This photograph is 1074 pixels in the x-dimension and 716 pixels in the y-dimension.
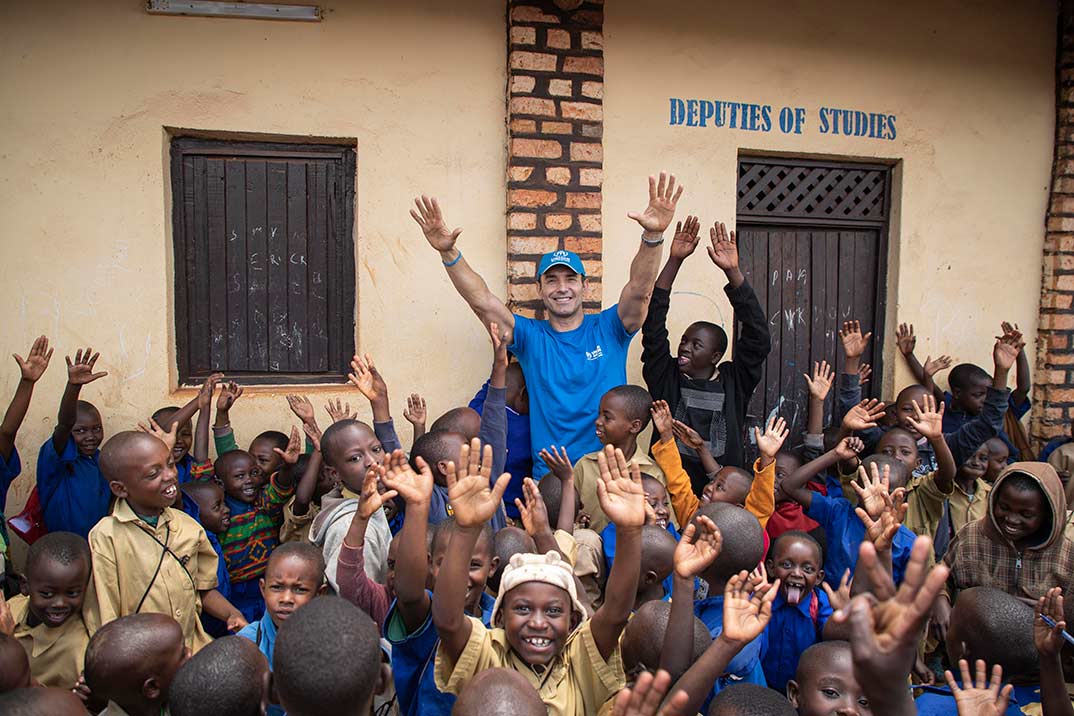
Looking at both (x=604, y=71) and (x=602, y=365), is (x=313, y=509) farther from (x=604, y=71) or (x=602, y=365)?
(x=604, y=71)

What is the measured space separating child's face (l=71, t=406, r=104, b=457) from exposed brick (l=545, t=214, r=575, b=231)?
2.38 m

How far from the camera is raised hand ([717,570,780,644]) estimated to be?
185 centimetres

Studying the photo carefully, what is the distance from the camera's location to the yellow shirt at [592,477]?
135 inches

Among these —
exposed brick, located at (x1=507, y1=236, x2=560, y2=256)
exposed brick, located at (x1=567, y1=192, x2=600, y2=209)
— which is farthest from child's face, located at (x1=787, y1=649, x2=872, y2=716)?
exposed brick, located at (x1=567, y1=192, x2=600, y2=209)

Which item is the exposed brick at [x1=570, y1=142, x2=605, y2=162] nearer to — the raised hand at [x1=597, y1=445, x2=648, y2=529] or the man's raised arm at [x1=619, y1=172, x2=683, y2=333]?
the man's raised arm at [x1=619, y1=172, x2=683, y2=333]

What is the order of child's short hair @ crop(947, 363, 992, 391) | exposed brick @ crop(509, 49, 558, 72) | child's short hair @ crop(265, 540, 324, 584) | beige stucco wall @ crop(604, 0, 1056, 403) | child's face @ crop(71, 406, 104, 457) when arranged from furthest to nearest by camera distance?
1. child's short hair @ crop(947, 363, 992, 391)
2. beige stucco wall @ crop(604, 0, 1056, 403)
3. exposed brick @ crop(509, 49, 558, 72)
4. child's face @ crop(71, 406, 104, 457)
5. child's short hair @ crop(265, 540, 324, 584)

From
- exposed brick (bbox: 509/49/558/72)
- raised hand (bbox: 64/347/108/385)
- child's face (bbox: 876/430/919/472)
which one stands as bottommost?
child's face (bbox: 876/430/919/472)

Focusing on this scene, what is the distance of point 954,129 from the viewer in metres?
5.06

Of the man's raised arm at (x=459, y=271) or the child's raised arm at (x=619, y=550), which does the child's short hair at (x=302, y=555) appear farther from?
the man's raised arm at (x=459, y=271)

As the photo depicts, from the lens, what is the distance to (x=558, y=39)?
13.9ft

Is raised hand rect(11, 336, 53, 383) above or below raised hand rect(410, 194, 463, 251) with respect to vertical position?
below

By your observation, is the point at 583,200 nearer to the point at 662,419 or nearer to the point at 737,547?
the point at 662,419

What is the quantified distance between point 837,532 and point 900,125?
9.08 feet

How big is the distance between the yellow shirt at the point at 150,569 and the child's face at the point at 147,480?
44mm
